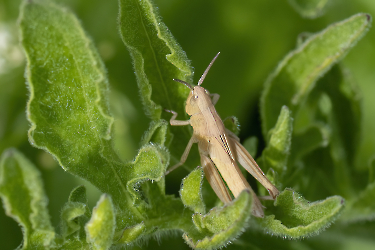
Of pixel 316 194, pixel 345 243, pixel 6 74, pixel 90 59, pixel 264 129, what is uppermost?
pixel 90 59

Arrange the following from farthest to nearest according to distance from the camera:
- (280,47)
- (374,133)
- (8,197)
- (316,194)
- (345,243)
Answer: (280,47)
(374,133)
(345,243)
(316,194)
(8,197)

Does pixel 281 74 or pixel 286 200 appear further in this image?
pixel 281 74

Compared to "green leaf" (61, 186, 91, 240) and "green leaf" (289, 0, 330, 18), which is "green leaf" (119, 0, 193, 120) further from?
"green leaf" (289, 0, 330, 18)

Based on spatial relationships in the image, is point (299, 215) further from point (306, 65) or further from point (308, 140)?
point (306, 65)

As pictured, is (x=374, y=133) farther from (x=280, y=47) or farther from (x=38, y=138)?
(x=38, y=138)

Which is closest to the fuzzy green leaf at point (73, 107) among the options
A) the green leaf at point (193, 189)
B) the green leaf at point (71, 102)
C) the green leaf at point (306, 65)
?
the green leaf at point (71, 102)

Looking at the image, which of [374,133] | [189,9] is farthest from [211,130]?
[374,133]

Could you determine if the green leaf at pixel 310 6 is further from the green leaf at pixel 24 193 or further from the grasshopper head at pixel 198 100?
the green leaf at pixel 24 193
